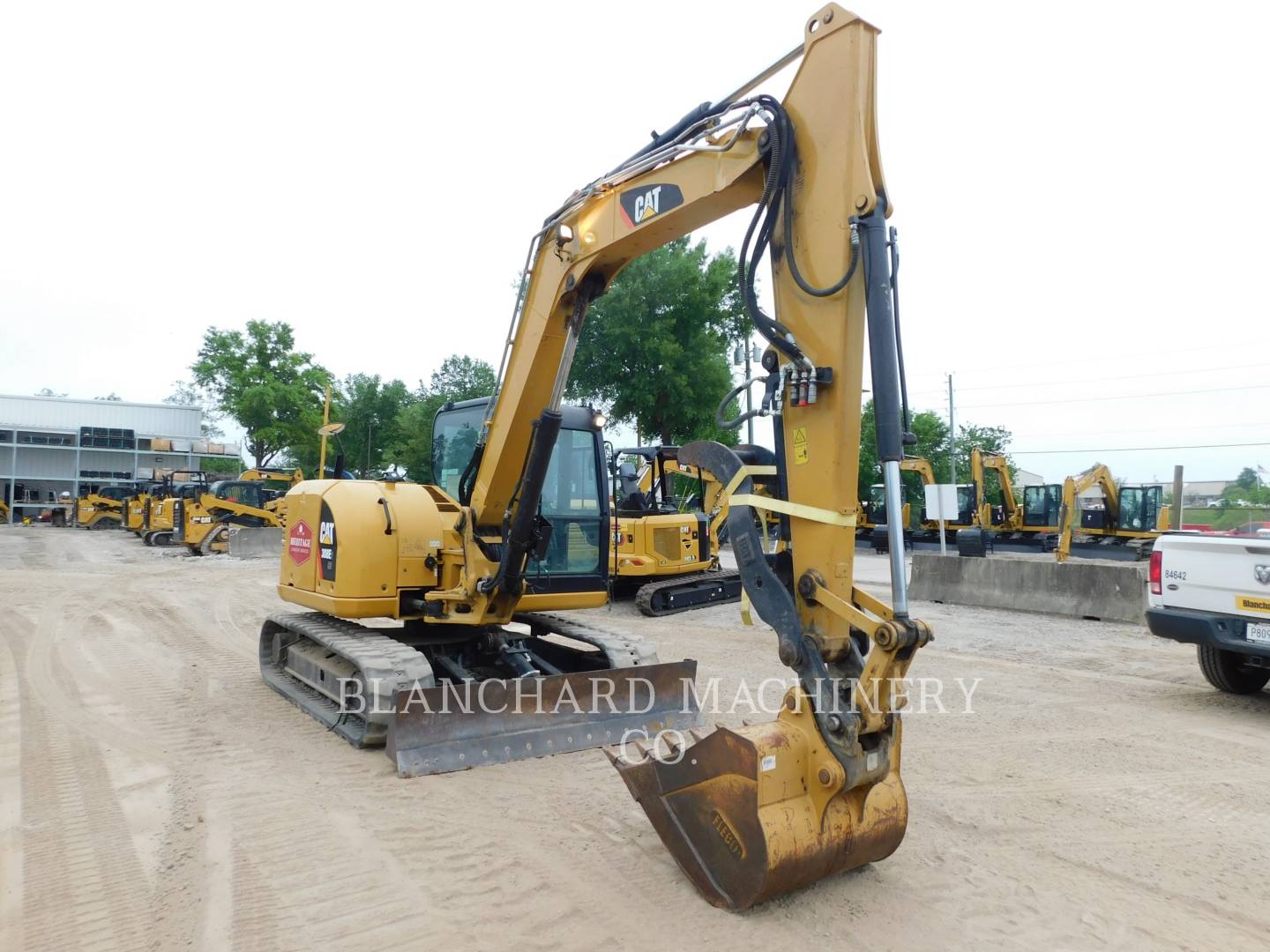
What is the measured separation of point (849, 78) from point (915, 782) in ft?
11.9

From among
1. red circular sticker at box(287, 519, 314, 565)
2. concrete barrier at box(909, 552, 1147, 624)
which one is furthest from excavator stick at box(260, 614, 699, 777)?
concrete barrier at box(909, 552, 1147, 624)

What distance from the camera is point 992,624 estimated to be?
10344 millimetres

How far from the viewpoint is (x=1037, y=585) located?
37.0ft

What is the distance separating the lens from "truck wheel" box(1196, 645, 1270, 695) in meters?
6.92

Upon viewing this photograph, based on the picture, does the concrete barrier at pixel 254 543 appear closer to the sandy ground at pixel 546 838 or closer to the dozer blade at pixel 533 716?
the sandy ground at pixel 546 838

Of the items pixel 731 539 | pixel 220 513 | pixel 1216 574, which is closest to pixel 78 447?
pixel 220 513

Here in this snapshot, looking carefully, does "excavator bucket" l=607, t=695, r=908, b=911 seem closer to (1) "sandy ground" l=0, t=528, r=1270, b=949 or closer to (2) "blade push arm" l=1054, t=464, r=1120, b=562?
(1) "sandy ground" l=0, t=528, r=1270, b=949

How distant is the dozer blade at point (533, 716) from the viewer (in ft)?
15.8

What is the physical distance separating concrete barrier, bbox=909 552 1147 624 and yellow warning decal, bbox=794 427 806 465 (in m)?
8.75

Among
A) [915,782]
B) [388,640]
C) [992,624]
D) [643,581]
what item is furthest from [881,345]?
[643,581]

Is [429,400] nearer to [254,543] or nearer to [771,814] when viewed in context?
[254,543]

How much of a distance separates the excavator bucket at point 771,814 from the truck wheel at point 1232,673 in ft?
16.7

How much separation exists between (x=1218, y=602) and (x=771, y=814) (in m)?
5.16

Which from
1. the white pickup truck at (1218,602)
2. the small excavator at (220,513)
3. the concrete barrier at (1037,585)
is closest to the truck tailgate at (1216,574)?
the white pickup truck at (1218,602)
